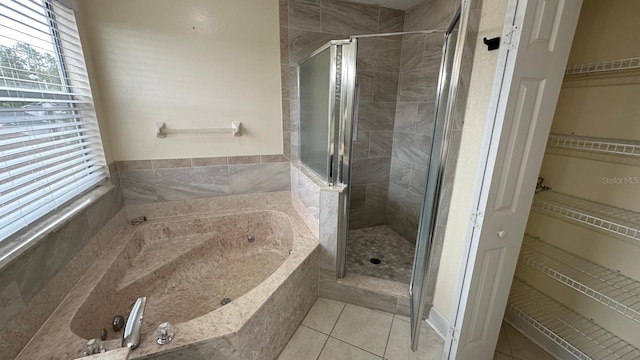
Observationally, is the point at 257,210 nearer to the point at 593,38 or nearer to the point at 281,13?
the point at 281,13

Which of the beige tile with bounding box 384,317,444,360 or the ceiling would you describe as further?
the ceiling

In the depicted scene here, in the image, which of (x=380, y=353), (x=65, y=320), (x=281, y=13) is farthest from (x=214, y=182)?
(x=380, y=353)

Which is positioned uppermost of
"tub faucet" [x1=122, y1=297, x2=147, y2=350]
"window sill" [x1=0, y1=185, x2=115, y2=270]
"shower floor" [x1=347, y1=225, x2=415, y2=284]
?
"window sill" [x1=0, y1=185, x2=115, y2=270]

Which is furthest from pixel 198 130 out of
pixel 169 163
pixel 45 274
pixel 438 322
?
pixel 438 322

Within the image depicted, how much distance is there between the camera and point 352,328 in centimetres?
167

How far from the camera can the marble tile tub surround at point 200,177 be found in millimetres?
2096

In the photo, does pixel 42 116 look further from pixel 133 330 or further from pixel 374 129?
pixel 374 129

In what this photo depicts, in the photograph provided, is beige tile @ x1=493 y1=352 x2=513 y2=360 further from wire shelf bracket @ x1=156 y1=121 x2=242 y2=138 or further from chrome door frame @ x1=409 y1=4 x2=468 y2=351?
wire shelf bracket @ x1=156 y1=121 x2=242 y2=138

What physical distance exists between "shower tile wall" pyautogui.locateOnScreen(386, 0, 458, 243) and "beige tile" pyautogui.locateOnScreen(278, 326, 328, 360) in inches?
58.3

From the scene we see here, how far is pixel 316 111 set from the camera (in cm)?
204

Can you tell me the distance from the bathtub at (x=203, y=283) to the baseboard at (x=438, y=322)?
0.84 metres

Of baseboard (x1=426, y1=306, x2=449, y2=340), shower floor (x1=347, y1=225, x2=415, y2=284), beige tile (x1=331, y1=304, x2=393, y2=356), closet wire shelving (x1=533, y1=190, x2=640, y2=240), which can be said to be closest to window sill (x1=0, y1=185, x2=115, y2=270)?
beige tile (x1=331, y1=304, x2=393, y2=356)

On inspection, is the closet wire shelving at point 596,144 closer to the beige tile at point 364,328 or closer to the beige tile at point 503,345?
the beige tile at point 503,345

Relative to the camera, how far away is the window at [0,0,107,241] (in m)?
1.10
